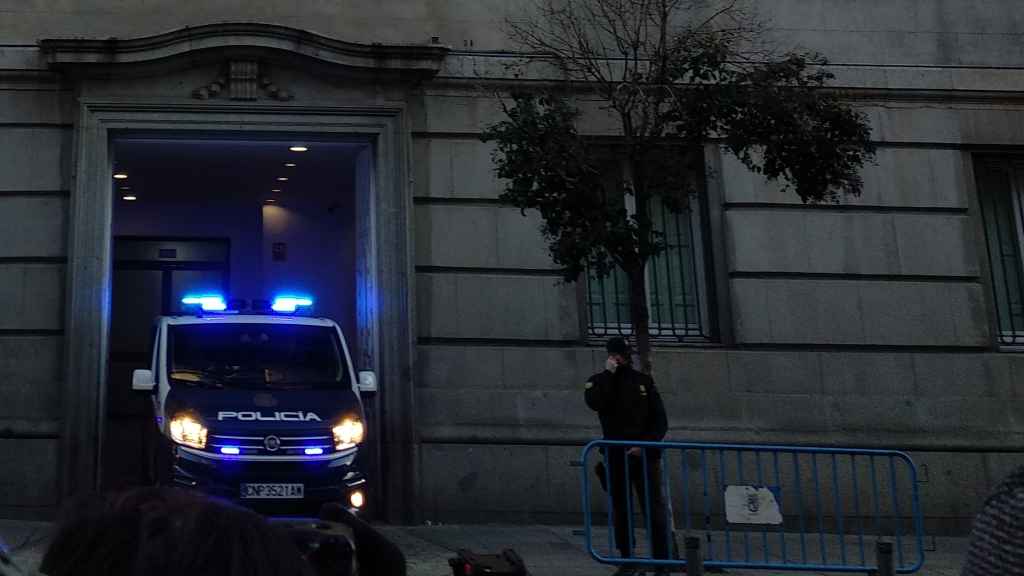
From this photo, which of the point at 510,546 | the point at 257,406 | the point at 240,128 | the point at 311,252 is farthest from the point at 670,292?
the point at 311,252

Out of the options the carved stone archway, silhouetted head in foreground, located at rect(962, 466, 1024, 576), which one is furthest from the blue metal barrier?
silhouetted head in foreground, located at rect(962, 466, 1024, 576)

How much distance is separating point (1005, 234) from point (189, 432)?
10786 millimetres

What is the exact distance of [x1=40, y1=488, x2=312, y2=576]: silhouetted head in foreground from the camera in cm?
129

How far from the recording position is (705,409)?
453 inches

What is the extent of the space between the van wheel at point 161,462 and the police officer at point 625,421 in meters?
3.95

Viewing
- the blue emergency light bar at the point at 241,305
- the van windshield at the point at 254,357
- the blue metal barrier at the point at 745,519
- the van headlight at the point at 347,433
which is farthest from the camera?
the blue emergency light bar at the point at 241,305

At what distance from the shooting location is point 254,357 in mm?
9602

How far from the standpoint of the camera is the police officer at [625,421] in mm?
7820

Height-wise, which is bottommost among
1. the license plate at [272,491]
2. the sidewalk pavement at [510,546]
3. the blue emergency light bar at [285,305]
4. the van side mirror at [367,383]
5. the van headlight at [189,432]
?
the sidewalk pavement at [510,546]

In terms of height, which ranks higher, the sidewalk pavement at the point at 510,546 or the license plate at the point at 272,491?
the license plate at the point at 272,491

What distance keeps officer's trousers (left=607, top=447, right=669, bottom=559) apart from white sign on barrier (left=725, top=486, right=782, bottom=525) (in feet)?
1.77

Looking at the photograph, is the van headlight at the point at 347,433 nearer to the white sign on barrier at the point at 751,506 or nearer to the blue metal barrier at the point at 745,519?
the blue metal barrier at the point at 745,519

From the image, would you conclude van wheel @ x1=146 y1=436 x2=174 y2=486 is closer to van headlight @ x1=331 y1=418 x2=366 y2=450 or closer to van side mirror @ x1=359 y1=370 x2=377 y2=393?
van headlight @ x1=331 y1=418 x2=366 y2=450

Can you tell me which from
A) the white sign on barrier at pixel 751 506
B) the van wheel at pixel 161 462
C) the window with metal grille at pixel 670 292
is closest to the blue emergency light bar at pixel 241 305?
the van wheel at pixel 161 462
